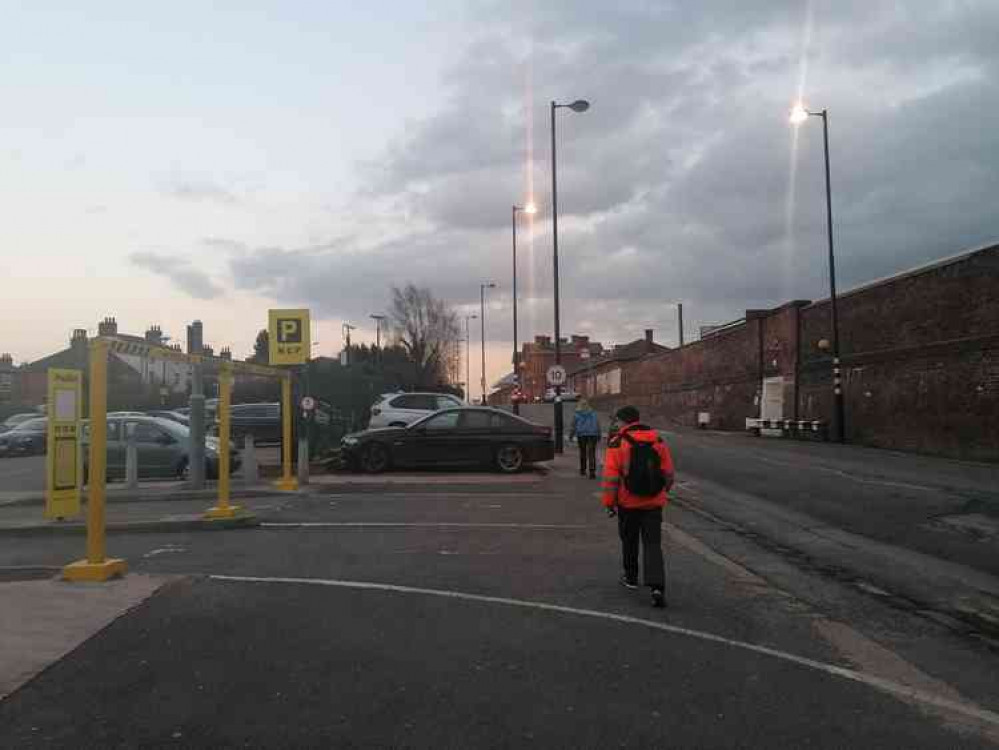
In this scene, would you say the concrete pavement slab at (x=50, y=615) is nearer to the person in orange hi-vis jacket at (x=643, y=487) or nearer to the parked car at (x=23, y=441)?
the person in orange hi-vis jacket at (x=643, y=487)

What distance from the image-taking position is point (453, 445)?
1727 cm

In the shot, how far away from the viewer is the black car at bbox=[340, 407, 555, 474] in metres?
17.2

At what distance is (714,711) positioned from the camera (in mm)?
4199

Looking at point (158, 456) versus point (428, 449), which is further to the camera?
point (428, 449)

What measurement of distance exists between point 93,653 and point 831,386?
26.9m

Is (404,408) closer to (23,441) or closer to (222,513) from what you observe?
(222,513)

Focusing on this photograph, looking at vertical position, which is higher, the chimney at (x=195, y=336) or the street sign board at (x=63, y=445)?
the chimney at (x=195, y=336)

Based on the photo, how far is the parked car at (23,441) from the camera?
29.4 m

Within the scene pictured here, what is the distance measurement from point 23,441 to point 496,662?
98.3ft

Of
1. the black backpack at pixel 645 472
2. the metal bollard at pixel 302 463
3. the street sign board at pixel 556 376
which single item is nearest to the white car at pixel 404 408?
the street sign board at pixel 556 376

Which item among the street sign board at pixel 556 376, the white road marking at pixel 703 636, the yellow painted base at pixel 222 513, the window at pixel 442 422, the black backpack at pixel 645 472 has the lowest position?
the white road marking at pixel 703 636

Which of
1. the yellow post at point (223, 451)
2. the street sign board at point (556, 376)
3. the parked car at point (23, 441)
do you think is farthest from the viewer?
the parked car at point (23, 441)

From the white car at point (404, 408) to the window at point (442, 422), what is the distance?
270 inches

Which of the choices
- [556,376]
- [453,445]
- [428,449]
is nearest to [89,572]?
[428,449]
